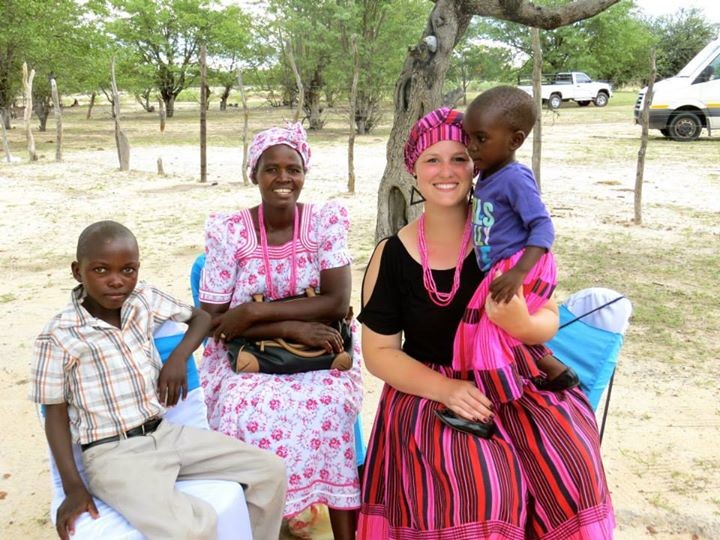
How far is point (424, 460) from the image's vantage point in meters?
2.11

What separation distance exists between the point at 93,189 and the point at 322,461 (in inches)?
429

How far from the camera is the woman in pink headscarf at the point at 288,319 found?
2498 millimetres

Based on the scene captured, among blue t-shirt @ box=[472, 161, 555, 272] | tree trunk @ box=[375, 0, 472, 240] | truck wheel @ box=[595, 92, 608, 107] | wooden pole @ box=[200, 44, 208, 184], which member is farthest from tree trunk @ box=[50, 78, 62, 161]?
truck wheel @ box=[595, 92, 608, 107]

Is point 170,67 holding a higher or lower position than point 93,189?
higher

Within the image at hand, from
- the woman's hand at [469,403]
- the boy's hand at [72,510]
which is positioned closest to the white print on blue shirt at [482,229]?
the woman's hand at [469,403]


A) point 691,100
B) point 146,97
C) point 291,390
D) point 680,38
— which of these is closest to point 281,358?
point 291,390

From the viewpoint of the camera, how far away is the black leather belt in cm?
214

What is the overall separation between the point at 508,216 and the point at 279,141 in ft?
3.44

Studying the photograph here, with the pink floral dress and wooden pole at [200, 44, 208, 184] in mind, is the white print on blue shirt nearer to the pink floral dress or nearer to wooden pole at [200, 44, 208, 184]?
Answer: the pink floral dress

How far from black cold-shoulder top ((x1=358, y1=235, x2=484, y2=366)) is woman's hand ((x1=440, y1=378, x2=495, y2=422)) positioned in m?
0.22

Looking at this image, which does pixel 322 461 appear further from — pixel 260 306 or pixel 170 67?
pixel 170 67

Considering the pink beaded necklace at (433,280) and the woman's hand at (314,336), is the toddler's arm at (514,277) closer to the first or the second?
the pink beaded necklace at (433,280)

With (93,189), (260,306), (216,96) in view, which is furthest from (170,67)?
(260,306)

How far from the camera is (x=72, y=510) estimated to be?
1.94 m
